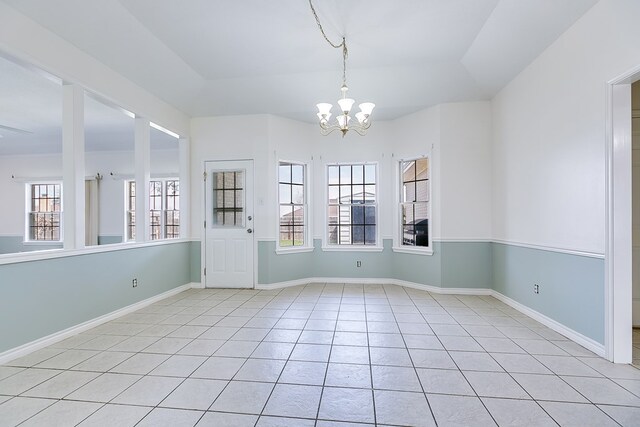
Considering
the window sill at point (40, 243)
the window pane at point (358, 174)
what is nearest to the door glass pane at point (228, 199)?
the window pane at point (358, 174)

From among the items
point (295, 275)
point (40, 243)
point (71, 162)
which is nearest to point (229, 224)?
point (295, 275)

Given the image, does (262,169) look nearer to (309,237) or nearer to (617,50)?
(309,237)

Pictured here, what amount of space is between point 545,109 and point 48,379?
504cm

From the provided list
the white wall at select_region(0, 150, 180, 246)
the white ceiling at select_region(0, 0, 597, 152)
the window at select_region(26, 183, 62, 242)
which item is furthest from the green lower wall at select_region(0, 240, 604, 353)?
the window at select_region(26, 183, 62, 242)

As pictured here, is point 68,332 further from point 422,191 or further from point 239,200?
point 422,191

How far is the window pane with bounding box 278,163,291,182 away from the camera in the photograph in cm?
529

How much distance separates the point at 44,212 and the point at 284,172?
585 centimetres

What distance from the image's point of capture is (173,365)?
7.90 feet

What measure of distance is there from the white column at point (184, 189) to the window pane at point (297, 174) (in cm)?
175

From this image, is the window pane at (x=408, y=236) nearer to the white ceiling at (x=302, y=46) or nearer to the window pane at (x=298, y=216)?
the window pane at (x=298, y=216)

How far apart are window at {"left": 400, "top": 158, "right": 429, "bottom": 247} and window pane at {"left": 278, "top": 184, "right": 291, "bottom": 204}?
1.94m

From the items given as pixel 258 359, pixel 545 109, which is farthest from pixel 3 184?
pixel 545 109

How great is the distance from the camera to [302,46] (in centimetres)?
367

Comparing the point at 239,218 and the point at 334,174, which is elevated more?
the point at 334,174
